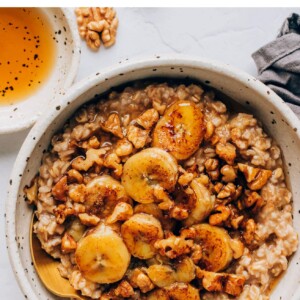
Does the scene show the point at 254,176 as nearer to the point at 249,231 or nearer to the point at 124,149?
the point at 249,231

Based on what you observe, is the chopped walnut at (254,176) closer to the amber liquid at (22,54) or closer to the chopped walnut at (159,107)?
the chopped walnut at (159,107)

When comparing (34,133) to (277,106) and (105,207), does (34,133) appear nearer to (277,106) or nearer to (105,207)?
(105,207)

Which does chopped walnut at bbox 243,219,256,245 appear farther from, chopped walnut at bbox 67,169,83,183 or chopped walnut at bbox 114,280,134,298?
Answer: chopped walnut at bbox 67,169,83,183

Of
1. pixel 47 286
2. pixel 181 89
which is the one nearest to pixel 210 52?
pixel 181 89

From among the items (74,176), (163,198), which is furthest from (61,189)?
(163,198)

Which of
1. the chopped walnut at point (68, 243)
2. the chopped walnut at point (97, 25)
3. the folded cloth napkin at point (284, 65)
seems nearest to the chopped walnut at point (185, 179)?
the chopped walnut at point (68, 243)

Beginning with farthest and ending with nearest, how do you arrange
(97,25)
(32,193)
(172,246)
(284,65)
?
(97,25), (284,65), (32,193), (172,246)

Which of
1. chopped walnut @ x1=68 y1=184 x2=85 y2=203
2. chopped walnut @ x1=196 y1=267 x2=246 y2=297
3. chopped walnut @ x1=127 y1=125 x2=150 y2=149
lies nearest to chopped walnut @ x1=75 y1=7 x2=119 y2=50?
chopped walnut @ x1=127 y1=125 x2=150 y2=149
